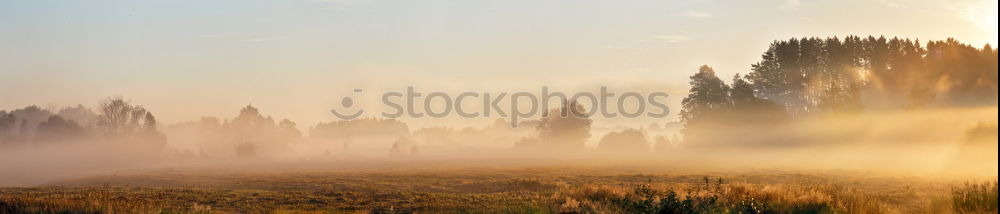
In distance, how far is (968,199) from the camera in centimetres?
2006

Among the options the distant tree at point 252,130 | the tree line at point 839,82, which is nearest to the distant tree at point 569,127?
the tree line at point 839,82

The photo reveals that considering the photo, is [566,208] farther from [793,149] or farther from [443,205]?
[793,149]

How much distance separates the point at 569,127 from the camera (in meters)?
127

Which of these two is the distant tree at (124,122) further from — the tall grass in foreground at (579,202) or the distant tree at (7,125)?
the tall grass in foreground at (579,202)

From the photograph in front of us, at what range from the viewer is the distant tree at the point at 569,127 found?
412 ft

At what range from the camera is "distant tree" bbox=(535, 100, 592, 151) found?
125562mm

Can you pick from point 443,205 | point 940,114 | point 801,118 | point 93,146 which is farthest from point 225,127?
point 443,205

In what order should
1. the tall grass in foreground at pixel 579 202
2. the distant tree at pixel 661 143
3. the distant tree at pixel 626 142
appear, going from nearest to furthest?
the tall grass in foreground at pixel 579 202 < the distant tree at pixel 661 143 < the distant tree at pixel 626 142

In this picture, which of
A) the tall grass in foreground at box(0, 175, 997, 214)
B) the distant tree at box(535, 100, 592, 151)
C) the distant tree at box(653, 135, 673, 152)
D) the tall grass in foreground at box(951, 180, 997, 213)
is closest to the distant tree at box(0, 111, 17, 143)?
the distant tree at box(535, 100, 592, 151)

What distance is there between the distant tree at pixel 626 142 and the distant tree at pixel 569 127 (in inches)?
165

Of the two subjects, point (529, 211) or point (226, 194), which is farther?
point (226, 194)

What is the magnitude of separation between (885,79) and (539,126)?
188 feet

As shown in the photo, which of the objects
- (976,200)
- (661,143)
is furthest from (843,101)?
(976,200)

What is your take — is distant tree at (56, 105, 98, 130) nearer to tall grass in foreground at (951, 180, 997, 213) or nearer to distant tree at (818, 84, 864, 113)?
distant tree at (818, 84, 864, 113)
